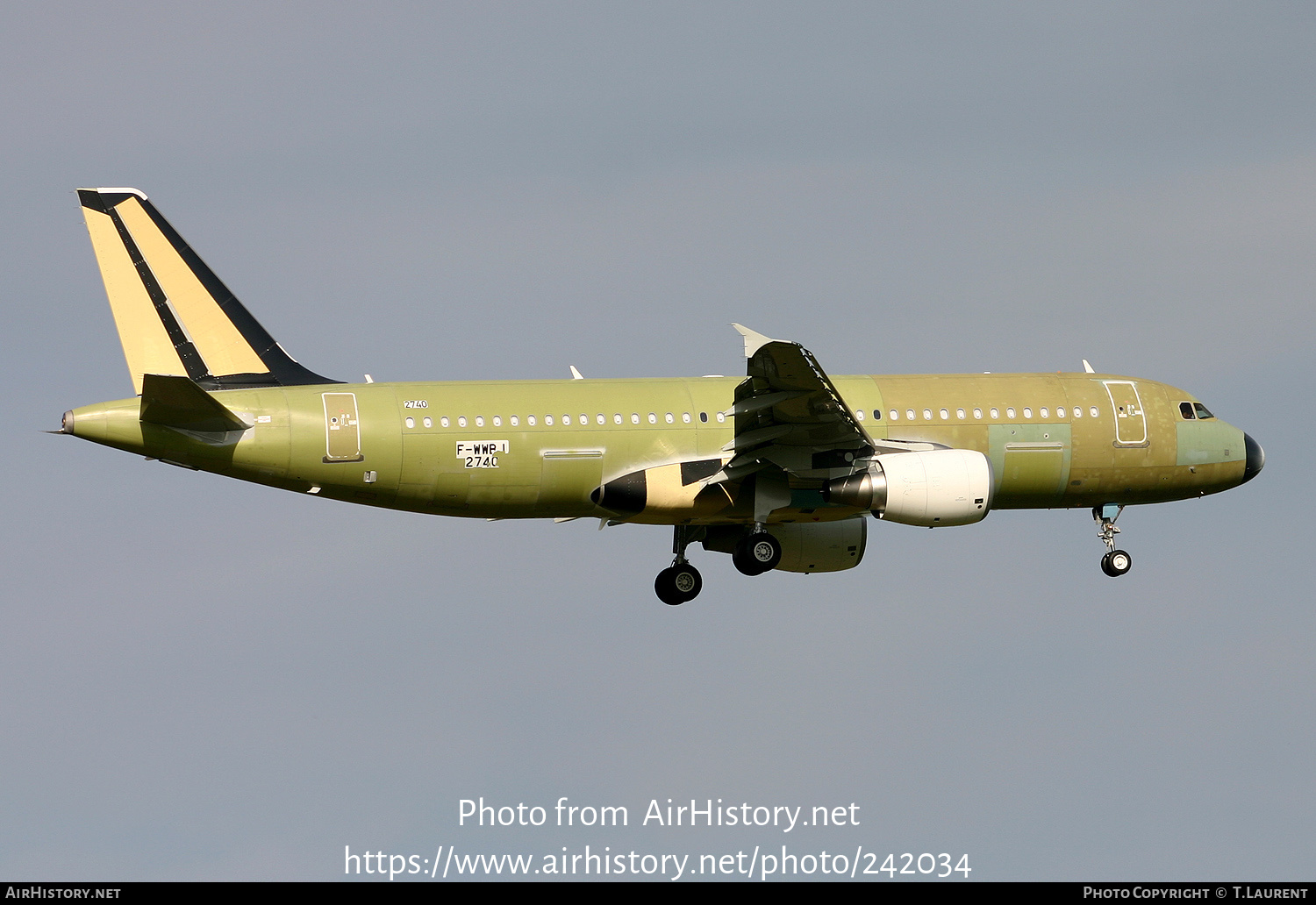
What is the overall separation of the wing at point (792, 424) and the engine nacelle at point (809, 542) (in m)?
4.38

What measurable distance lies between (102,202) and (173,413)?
616 cm

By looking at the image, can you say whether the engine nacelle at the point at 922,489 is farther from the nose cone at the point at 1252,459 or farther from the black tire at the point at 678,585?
the nose cone at the point at 1252,459

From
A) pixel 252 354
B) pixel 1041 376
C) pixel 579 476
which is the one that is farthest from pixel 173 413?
pixel 1041 376

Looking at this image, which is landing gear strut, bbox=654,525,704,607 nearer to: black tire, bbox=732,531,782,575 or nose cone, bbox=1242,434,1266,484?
black tire, bbox=732,531,782,575

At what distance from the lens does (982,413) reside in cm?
4419

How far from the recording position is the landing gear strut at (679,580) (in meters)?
45.6

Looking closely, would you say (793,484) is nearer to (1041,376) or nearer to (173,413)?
(1041,376)

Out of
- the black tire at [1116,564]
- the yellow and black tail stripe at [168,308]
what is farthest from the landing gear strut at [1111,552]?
the yellow and black tail stripe at [168,308]

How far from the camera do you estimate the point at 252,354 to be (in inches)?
1640

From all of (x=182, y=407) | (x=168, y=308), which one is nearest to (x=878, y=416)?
(x=182, y=407)

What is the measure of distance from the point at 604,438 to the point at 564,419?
3.42 feet
